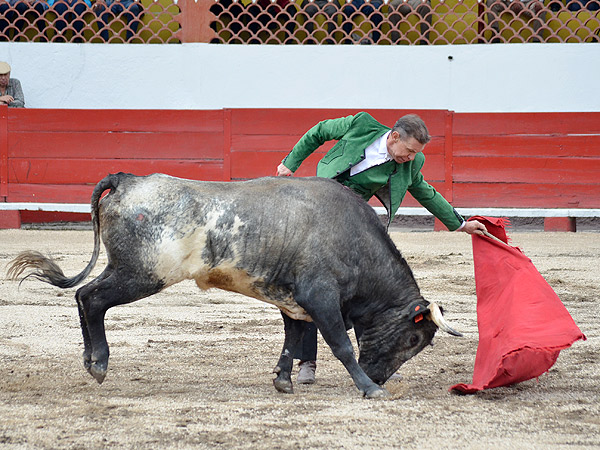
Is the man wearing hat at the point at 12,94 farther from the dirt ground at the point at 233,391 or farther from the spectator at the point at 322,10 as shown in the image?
the dirt ground at the point at 233,391

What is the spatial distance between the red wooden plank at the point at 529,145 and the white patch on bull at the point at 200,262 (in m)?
5.21

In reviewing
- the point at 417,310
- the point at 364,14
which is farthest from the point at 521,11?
the point at 417,310

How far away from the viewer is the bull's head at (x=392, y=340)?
3.03 m

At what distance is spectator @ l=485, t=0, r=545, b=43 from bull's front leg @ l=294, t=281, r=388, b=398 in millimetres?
5253

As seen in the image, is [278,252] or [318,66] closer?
[278,252]

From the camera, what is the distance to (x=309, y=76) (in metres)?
7.74

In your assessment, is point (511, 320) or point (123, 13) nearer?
point (511, 320)

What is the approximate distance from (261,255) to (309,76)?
516cm

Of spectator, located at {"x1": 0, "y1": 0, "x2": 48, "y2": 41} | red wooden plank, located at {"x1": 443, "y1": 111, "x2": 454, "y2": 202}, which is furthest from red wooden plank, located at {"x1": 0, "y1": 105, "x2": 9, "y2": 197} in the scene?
red wooden plank, located at {"x1": 443, "y1": 111, "x2": 454, "y2": 202}

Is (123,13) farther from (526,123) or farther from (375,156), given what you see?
(375,156)

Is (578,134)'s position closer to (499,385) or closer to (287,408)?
(499,385)

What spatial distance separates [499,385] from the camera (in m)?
2.92

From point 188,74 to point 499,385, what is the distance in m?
5.46

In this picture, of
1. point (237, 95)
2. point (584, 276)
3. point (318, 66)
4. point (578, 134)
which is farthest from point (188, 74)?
point (584, 276)
